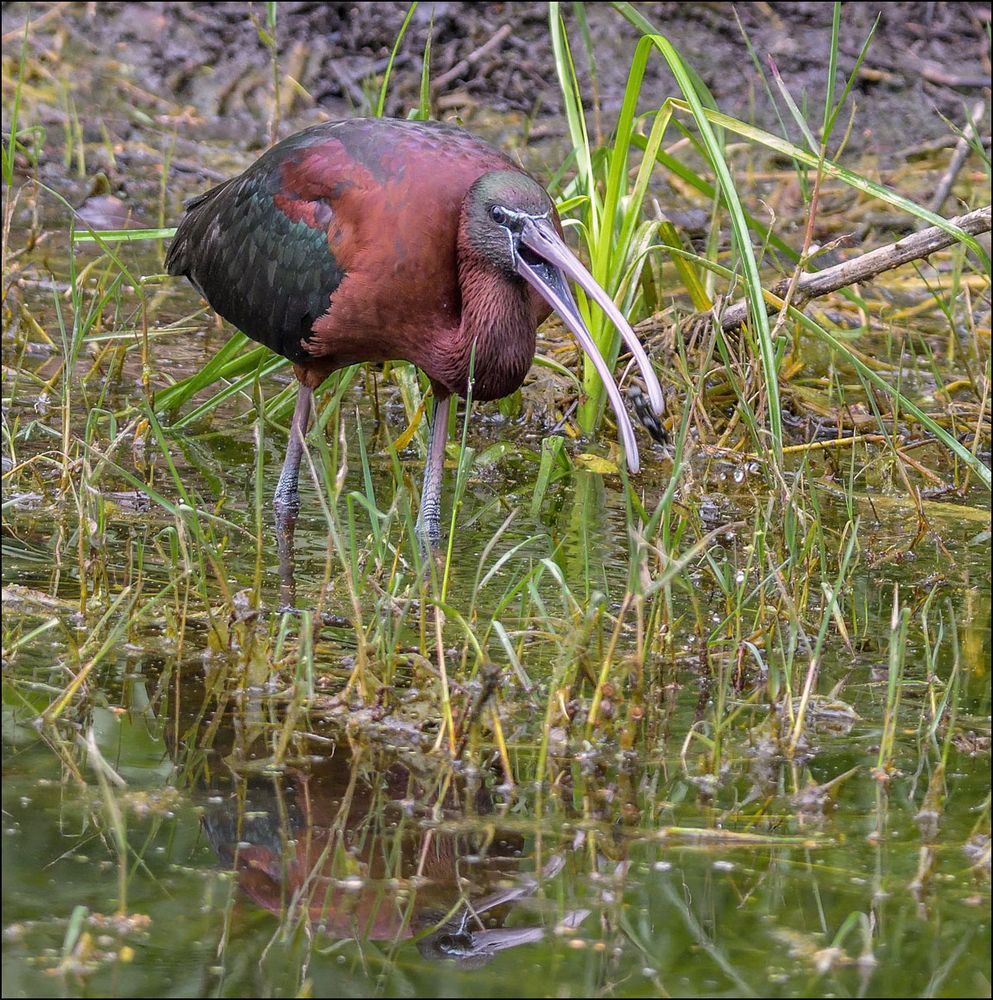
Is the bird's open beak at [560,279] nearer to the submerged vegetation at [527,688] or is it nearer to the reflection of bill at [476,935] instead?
the submerged vegetation at [527,688]

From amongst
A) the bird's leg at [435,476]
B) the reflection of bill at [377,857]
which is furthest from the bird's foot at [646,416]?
the reflection of bill at [377,857]

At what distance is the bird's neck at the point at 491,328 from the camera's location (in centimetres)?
459

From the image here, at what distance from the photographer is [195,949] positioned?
2.70 metres

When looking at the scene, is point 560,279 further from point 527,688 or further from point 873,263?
point 527,688

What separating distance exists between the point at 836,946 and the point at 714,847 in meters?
0.41

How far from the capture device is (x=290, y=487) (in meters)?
5.12

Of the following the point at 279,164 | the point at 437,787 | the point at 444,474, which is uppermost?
the point at 279,164

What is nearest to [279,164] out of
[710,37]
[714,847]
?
[714,847]

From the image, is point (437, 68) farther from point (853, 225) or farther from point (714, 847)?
point (714, 847)

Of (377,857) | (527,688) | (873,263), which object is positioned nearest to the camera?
(377,857)

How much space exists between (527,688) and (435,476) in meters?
1.75

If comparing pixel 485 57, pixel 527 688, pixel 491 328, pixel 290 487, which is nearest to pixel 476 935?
pixel 527 688

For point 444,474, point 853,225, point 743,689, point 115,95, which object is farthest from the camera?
point 115,95

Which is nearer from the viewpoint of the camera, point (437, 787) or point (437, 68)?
point (437, 787)
